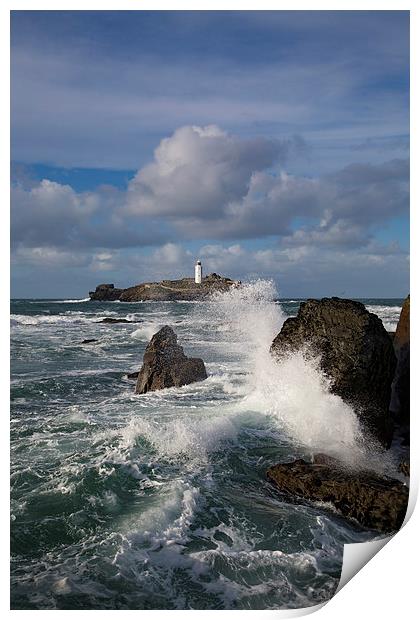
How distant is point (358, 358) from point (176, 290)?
662cm

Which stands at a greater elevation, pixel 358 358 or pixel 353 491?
pixel 358 358

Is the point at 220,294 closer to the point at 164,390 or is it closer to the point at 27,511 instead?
the point at 164,390

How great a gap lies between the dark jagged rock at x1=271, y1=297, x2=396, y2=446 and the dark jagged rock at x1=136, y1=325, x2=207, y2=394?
2327 millimetres

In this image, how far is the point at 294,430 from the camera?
4.84 meters

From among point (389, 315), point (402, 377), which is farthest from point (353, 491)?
point (389, 315)

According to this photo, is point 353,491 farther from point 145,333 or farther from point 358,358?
point 145,333

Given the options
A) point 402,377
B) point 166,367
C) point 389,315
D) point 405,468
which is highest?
point 389,315

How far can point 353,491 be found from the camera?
3516mm

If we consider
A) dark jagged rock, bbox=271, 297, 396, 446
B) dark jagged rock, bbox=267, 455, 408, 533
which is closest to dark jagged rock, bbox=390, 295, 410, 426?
dark jagged rock, bbox=271, 297, 396, 446

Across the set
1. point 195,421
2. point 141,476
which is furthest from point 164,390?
point 141,476

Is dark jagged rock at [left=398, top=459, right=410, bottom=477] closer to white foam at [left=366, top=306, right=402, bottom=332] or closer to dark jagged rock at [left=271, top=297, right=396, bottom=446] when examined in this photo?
dark jagged rock at [left=271, top=297, right=396, bottom=446]

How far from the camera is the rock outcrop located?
8375mm
